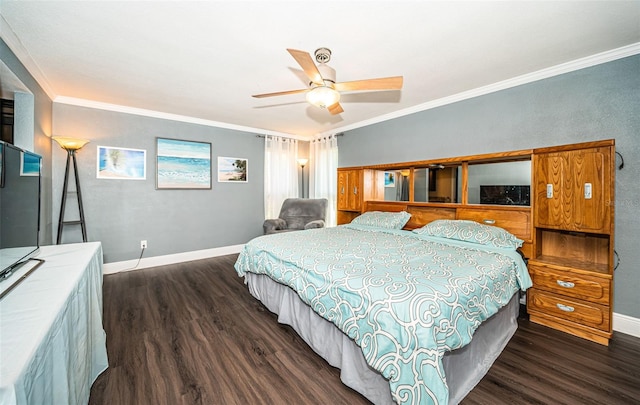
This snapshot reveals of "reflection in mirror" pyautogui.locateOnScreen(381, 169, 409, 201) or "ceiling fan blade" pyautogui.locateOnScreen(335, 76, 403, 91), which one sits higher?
"ceiling fan blade" pyautogui.locateOnScreen(335, 76, 403, 91)

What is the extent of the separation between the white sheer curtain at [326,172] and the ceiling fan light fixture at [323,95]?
283 cm

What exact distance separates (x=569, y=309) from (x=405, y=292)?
194cm

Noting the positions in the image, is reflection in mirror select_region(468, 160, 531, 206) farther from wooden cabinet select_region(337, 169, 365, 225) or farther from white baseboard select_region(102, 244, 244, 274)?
white baseboard select_region(102, 244, 244, 274)

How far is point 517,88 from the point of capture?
2854 mm

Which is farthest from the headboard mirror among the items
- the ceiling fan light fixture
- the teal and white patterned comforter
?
the ceiling fan light fixture

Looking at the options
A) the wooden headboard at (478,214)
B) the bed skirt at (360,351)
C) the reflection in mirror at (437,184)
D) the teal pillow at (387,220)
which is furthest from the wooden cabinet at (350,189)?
the bed skirt at (360,351)

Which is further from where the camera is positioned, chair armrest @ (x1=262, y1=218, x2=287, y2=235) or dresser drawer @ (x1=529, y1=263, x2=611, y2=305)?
chair armrest @ (x1=262, y1=218, x2=287, y2=235)

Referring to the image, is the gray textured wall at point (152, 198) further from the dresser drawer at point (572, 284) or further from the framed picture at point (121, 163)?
the dresser drawer at point (572, 284)

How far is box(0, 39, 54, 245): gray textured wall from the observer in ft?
8.13

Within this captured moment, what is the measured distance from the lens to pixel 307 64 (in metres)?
1.88

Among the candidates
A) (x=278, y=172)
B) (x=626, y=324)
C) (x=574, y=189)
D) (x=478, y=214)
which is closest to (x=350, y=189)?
(x=278, y=172)

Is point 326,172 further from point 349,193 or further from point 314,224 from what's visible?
point 314,224

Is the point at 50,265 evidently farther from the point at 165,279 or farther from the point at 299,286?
the point at 165,279

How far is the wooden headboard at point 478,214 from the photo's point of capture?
8.46 ft
